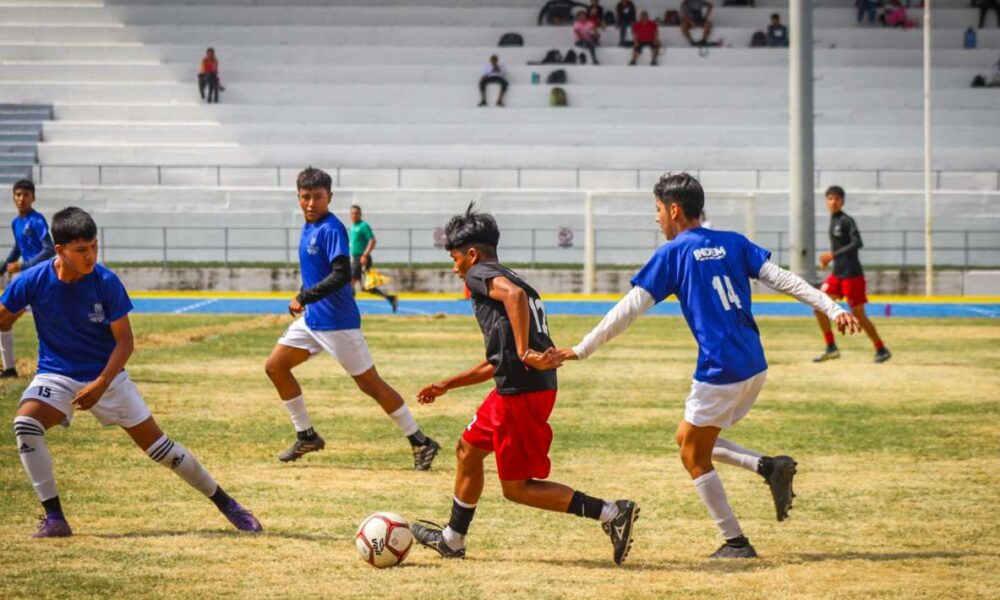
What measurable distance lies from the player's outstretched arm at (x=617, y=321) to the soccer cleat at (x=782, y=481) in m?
1.21

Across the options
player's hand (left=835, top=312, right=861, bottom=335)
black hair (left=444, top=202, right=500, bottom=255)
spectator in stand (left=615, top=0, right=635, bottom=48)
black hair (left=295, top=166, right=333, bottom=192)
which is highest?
spectator in stand (left=615, top=0, right=635, bottom=48)

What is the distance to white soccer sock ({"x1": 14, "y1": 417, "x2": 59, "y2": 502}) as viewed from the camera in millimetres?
8273

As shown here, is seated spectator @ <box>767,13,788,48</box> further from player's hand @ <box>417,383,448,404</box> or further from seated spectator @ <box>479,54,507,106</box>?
player's hand @ <box>417,383,448,404</box>

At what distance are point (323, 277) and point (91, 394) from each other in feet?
11.5

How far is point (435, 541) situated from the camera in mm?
7945

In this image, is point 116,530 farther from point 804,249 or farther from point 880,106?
point 880,106

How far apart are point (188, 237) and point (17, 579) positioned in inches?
1248

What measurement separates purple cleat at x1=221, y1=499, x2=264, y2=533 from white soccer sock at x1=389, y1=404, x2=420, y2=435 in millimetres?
2634

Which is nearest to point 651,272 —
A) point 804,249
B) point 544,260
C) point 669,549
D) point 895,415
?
point 669,549

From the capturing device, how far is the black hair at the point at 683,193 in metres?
7.75

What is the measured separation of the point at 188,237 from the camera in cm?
3834

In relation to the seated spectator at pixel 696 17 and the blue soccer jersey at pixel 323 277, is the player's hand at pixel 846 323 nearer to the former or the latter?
the blue soccer jersey at pixel 323 277


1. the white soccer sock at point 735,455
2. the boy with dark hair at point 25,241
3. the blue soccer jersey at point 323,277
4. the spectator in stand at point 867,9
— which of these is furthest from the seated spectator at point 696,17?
the white soccer sock at point 735,455

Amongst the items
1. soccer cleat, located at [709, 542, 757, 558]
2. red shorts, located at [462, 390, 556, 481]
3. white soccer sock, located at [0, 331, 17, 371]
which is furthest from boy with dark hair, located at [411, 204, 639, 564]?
white soccer sock, located at [0, 331, 17, 371]
